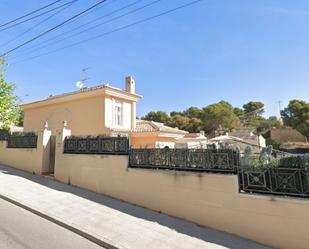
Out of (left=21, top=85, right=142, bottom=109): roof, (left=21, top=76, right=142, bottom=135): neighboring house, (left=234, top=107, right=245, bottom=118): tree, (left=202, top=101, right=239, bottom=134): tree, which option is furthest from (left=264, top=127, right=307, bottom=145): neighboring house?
(left=21, top=85, right=142, bottom=109): roof

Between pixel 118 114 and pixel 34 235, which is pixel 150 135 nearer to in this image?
pixel 118 114

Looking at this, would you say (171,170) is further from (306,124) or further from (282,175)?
(306,124)

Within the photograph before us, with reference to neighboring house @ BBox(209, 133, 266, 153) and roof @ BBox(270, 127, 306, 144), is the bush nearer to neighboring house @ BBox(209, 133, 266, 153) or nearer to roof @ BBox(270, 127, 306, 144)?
neighboring house @ BBox(209, 133, 266, 153)

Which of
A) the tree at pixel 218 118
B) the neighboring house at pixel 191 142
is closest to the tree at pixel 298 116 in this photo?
the tree at pixel 218 118

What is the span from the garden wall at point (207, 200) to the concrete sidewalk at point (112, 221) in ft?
0.86

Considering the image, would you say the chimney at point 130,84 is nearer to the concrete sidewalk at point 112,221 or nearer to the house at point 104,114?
the house at point 104,114

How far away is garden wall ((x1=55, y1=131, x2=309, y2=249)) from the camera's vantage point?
5605 millimetres

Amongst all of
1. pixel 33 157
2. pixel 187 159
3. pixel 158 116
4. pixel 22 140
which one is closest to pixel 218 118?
pixel 158 116

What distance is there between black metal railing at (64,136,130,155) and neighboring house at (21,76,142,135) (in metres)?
5.06

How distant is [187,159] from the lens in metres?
7.52

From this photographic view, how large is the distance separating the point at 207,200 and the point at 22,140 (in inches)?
433

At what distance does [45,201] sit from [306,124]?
44.2 meters

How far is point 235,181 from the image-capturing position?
644 centimetres

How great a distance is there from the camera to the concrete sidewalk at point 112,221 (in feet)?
18.6
